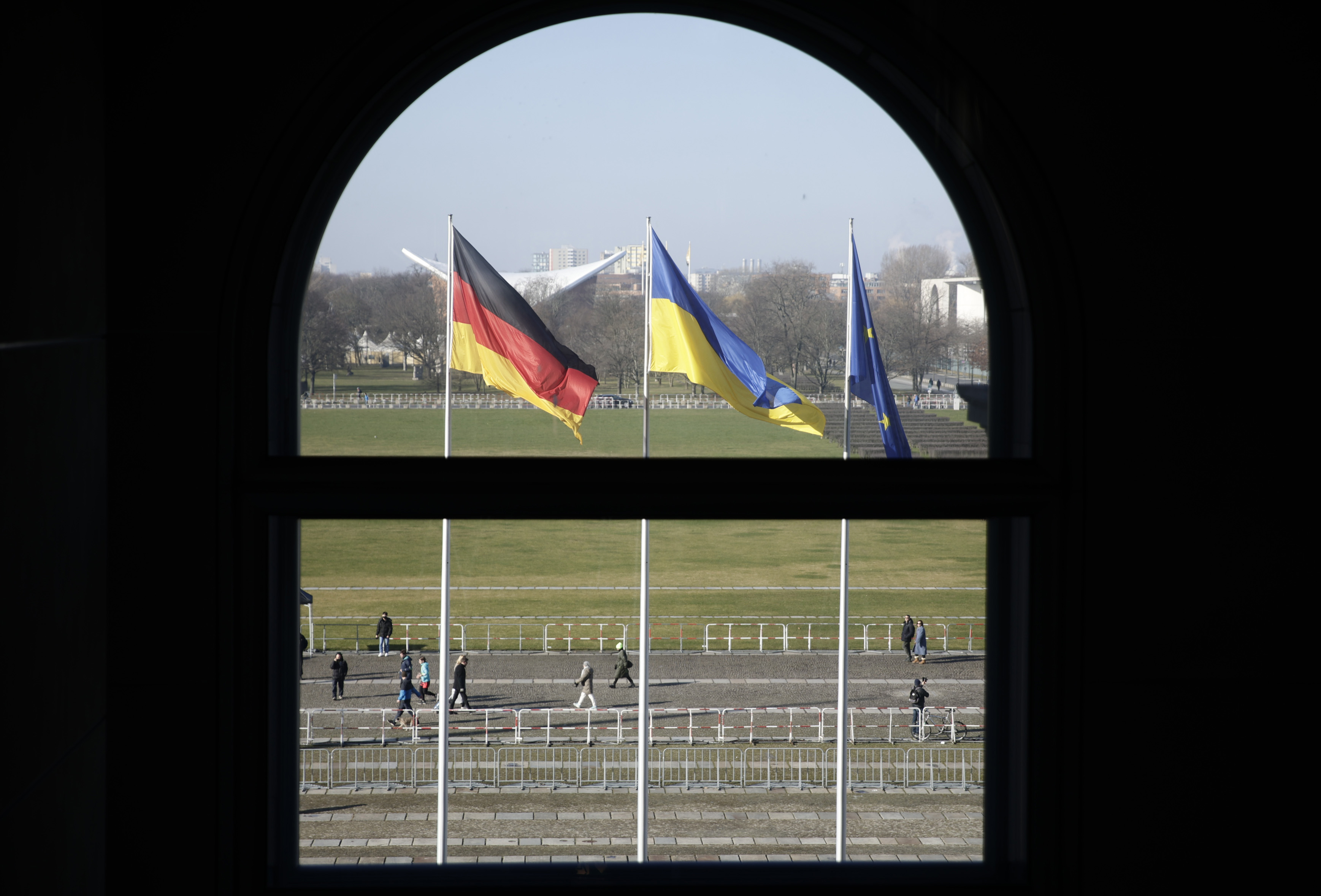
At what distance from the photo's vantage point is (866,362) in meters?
6.02

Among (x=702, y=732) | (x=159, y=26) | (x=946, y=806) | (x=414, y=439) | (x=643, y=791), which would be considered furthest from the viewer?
(x=702, y=732)

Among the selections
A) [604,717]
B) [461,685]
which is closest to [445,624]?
[461,685]

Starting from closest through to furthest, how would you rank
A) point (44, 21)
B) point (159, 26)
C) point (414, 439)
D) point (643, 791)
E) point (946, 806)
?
point (44, 21), point (159, 26), point (414, 439), point (643, 791), point (946, 806)

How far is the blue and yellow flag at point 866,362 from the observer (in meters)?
5.43

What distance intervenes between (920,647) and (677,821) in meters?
4.19

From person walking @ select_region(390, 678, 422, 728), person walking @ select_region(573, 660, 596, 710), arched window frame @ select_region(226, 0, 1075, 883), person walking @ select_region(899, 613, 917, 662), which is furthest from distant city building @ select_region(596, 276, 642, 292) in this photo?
person walking @ select_region(573, 660, 596, 710)

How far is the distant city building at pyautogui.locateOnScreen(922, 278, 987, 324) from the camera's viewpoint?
1.62m

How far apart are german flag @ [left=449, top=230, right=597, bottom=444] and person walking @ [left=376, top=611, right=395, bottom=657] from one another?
78.0 inches

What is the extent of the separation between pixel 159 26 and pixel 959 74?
3.81 feet

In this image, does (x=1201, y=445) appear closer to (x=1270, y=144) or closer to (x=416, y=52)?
(x=1270, y=144)

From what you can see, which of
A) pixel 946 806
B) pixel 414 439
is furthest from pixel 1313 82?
pixel 946 806

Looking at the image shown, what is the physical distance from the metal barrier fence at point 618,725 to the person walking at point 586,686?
10 cm

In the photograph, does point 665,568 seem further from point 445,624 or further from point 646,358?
point 445,624

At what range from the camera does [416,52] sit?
4.61ft
